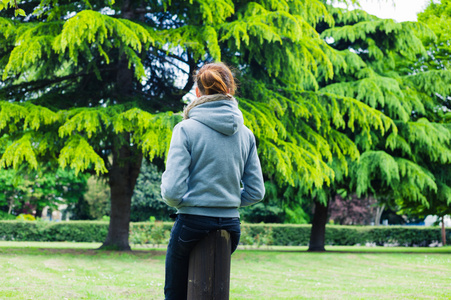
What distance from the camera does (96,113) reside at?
9.38m

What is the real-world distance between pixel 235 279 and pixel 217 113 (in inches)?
265

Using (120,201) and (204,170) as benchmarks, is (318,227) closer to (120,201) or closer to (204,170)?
(120,201)

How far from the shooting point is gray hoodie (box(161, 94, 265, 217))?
2330 millimetres

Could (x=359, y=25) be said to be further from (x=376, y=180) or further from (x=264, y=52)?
(x=264, y=52)

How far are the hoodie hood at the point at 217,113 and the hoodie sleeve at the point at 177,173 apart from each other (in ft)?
0.58

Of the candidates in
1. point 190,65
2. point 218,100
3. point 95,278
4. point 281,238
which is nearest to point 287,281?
point 95,278

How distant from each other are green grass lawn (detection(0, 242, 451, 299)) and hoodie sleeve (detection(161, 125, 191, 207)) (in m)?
4.21

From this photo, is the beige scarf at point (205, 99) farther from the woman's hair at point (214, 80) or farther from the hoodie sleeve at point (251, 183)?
the hoodie sleeve at point (251, 183)

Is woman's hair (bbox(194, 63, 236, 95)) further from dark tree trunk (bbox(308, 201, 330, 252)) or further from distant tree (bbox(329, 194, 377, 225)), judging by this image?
distant tree (bbox(329, 194, 377, 225))

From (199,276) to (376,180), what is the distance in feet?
47.9

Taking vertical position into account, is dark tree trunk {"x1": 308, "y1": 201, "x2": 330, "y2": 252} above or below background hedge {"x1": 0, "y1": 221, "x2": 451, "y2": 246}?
above

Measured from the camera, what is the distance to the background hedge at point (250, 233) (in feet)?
73.8

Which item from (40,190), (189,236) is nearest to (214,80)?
(189,236)

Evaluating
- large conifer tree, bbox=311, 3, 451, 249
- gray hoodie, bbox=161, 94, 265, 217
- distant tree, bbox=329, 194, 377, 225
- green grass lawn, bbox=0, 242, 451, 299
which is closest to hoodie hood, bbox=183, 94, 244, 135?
gray hoodie, bbox=161, 94, 265, 217
